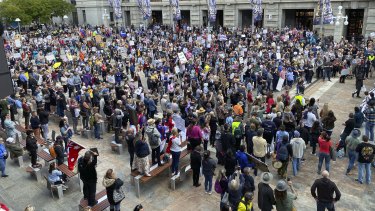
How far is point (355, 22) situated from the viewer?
38188 mm

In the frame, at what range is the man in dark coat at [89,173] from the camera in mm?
8148

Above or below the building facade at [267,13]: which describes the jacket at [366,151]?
below

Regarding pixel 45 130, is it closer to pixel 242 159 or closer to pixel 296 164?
pixel 242 159

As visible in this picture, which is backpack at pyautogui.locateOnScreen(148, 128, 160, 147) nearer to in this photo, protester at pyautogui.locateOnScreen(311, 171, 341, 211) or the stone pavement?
the stone pavement

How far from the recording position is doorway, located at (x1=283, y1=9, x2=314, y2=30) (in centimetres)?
4225

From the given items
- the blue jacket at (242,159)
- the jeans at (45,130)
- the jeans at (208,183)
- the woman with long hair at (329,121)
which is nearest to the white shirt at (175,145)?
the jeans at (208,183)

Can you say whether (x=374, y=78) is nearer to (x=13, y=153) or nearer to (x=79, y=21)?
(x=13, y=153)

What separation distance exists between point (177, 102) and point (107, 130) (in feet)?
10.6

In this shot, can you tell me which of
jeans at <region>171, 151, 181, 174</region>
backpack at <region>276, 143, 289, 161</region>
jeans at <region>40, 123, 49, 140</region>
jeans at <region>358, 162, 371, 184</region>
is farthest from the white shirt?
jeans at <region>40, 123, 49, 140</region>

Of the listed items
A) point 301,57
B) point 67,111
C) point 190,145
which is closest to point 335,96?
point 301,57

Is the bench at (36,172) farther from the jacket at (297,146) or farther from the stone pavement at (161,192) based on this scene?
the jacket at (297,146)

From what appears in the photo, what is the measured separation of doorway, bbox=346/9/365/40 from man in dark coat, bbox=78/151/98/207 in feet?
121

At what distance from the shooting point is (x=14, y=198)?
386 inches

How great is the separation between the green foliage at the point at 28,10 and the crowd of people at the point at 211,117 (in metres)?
27.8
